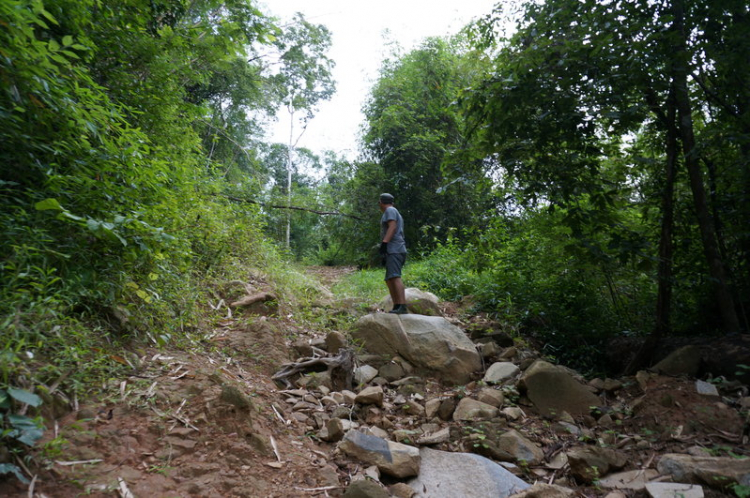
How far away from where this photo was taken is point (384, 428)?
332 cm

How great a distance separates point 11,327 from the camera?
212 cm

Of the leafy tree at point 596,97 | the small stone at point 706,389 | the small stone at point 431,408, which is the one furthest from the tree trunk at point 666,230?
the small stone at point 431,408

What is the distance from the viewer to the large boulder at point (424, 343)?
452 cm

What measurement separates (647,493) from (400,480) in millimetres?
1478

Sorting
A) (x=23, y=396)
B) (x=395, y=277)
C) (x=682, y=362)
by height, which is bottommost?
(x=23, y=396)

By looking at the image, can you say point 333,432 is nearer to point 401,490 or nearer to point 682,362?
point 401,490

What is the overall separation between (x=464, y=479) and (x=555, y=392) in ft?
4.96

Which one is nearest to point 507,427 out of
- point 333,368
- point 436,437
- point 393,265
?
point 436,437

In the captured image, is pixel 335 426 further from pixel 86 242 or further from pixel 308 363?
pixel 86 242

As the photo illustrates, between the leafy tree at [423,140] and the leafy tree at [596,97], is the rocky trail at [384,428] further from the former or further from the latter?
the leafy tree at [423,140]

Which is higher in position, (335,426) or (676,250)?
(676,250)

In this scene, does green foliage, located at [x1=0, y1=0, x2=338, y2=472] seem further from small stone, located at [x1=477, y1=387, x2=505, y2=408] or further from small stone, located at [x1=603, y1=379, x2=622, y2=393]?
small stone, located at [x1=603, y1=379, x2=622, y2=393]

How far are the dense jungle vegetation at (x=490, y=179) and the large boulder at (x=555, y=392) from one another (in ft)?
2.91

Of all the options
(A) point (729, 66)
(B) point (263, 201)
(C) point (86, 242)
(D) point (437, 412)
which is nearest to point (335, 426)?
→ (D) point (437, 412)
